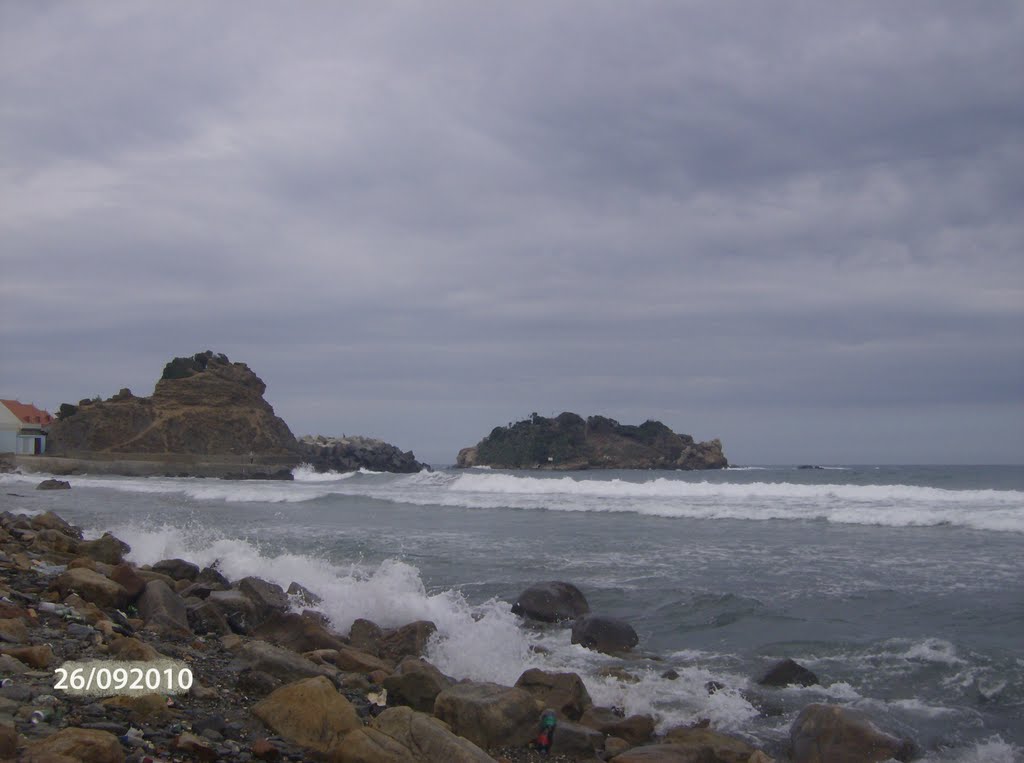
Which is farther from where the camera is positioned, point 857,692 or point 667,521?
point 667,521

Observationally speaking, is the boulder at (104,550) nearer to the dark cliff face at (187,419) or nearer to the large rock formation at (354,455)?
the dark cliff face at (187,419)

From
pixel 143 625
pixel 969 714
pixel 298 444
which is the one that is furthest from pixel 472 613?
pixel 298 444

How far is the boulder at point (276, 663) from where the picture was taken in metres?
6.81

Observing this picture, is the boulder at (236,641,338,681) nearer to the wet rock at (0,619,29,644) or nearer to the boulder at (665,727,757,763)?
the wet rock at (0,619,29,644)

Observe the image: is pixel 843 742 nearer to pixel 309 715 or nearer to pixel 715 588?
pixel 309 715

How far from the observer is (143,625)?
830 cm

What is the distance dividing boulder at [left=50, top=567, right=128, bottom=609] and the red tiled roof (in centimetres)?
6417

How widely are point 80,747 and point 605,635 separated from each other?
654 centimetres

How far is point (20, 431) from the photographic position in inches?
2410

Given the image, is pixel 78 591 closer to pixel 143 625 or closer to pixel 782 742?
pixel 143 625

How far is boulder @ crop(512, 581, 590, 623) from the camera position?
10820 millimetres

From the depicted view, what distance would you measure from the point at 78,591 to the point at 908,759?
7.93 metres

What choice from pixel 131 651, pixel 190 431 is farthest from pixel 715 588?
pixel 190 431

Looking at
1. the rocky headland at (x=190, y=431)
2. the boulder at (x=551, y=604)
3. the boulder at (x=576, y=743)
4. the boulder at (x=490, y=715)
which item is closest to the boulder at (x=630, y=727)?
the boulder at (x=576, y=743)
